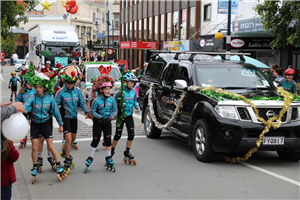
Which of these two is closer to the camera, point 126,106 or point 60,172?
point 60,172

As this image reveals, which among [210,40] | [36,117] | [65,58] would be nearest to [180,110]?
[36,117]

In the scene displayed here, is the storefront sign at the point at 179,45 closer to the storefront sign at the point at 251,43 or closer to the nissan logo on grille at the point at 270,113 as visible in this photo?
the storefront sign at the point at 251,43

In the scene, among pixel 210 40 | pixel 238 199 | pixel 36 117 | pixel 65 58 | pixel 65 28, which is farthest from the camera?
pixel 65 28

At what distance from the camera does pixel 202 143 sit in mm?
7828

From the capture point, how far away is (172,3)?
36.9 metres

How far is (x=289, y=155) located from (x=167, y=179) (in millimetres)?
2775

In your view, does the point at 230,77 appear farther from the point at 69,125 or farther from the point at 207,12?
the point at 207,12

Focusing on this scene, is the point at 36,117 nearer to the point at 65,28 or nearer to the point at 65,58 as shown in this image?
the point at 65,58

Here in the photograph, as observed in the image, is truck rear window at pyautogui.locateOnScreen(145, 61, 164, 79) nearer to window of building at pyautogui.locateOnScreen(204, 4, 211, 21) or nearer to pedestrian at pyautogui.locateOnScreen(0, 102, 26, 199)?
pedestrian at pyautogui.locateOnScreen(0, 102, 26, 199)

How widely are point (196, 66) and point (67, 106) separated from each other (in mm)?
3010

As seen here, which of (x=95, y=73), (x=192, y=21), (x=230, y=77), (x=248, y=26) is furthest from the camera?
(x=192, y=21)

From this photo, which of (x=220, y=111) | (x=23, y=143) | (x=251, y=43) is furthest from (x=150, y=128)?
(x=251, y=43)

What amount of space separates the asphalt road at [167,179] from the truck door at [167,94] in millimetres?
1092

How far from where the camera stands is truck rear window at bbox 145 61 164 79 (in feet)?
35.6
